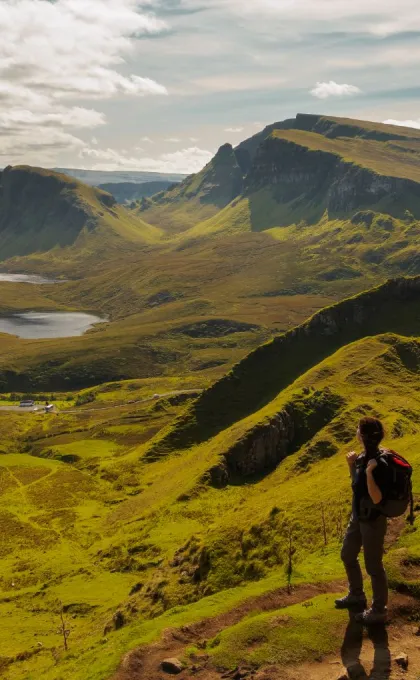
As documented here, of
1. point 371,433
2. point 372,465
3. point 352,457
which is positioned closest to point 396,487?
point 372,465

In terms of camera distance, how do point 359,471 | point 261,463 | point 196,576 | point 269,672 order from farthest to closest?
point 261,463, point 196,576, point 269,672, point 359,471

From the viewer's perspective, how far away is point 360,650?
20.4 metres

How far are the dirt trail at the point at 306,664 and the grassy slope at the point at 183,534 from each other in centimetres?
77

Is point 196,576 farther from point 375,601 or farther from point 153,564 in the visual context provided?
point 153,564

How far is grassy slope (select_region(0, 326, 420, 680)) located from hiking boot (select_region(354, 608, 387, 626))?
165 centimetres

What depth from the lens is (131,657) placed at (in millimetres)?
24844

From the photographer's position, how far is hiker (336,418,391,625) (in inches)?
737

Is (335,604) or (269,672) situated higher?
(335,604)

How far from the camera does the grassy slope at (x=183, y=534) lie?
2891cm

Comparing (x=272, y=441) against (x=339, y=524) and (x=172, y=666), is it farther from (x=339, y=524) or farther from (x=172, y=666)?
(x=172, y=666)

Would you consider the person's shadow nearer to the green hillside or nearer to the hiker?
the hiker

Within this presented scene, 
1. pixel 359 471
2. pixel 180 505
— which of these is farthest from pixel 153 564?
pixel 359 471

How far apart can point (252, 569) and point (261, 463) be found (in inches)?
2478

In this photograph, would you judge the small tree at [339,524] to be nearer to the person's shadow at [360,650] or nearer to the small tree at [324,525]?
the small tree at [324,525]
